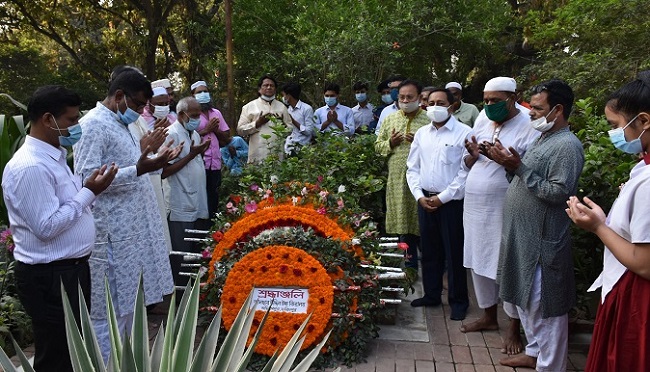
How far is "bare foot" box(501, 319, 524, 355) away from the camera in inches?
167

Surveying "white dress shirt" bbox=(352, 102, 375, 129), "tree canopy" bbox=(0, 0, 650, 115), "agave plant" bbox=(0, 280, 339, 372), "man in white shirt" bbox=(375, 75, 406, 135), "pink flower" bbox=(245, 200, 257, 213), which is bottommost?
"pink flower" bbox=(245, 200, 257, 213)

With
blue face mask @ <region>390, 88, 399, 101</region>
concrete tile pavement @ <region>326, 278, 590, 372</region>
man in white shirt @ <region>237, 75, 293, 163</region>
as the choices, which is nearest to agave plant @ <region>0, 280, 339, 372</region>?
concrete tile pavement @ <region>326, 278, 590, 372</region>

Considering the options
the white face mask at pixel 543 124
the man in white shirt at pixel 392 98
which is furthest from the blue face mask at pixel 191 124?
the white face mask at pixel 543 124

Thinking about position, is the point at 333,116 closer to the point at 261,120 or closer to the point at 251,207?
the point at 261,120

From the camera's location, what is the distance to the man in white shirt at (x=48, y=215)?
2.96 m

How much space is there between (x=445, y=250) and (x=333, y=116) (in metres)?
3.67

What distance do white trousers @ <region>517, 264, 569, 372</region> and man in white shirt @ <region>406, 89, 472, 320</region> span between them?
1.13 m

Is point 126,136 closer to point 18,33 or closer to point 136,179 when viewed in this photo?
point 136,179

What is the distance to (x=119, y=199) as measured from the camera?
3680mm

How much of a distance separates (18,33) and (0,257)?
13.8 m

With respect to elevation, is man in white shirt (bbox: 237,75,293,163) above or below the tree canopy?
below

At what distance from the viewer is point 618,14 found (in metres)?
7.00

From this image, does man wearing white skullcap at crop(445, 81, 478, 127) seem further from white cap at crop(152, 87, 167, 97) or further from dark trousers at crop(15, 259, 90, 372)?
dark trousers at crop(15, 259, 90, 372)

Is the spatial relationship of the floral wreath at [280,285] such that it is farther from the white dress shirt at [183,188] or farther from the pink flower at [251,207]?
the white dress shirt at [183,188]
